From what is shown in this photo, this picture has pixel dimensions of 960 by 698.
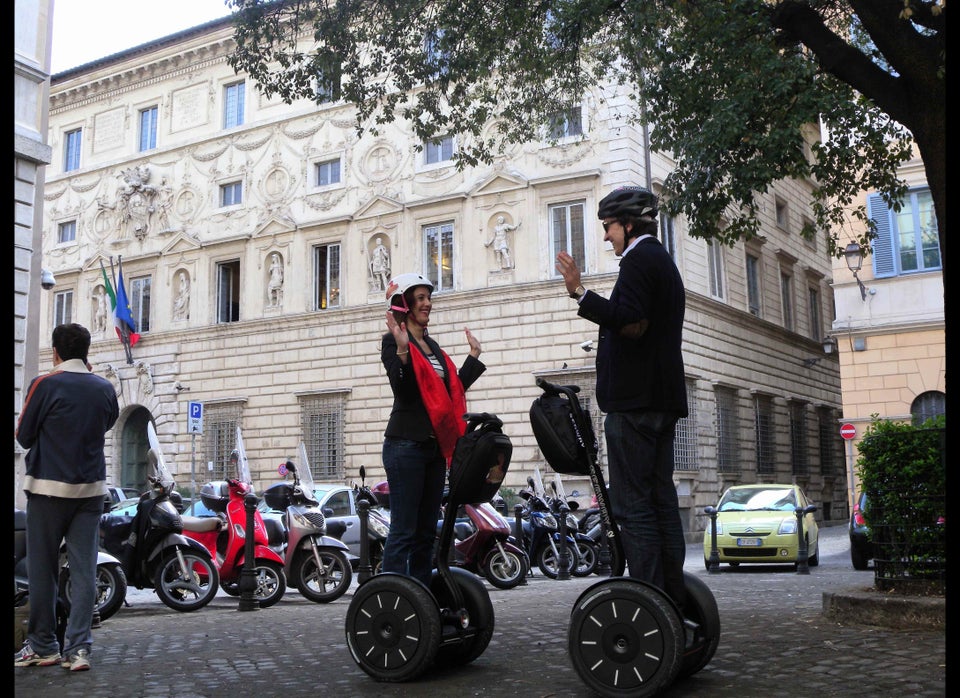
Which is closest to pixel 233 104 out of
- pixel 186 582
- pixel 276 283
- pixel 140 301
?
pixel 276 283

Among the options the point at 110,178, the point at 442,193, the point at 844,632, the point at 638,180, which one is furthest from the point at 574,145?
the point at 844,632

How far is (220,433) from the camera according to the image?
31047mm

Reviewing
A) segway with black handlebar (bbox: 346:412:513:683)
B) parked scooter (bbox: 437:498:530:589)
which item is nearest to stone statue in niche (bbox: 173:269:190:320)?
parked scooter (bbox: 437:498:530:589)

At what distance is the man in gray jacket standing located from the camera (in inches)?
218

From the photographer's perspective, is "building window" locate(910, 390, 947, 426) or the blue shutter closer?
"building window" locate(910, 390, 947, 426)

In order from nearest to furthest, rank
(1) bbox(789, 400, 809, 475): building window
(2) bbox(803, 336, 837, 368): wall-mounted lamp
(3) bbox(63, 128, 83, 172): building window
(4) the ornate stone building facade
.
Result: (4) the ornate stone building facade → (1) bbox(789, 400, 809, 475): building window → (2) bbox(803, 336, 837, 368): wall-mounted lamp → (3) bbox(63, 128, 83, 172): building window

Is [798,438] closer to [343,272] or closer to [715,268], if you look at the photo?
[715,268]

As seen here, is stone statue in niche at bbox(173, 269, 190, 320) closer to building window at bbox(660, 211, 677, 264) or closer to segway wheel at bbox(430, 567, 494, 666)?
building window at bbox(660, 211, 677, 264)

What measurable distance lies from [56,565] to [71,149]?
112ft

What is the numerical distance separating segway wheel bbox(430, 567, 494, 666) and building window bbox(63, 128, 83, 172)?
114 ft

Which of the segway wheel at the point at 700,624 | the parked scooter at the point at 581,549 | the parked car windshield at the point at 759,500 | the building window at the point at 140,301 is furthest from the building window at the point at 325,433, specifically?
the segway wheel at the point at 700,624

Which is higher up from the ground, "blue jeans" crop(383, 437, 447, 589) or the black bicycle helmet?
the black bicycle helmet

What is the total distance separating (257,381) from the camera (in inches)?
1208

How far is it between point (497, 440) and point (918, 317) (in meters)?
21.1
